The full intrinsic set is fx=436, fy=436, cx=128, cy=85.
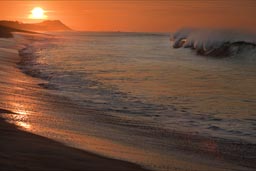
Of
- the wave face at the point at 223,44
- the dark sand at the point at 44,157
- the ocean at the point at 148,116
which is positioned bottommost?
the dark sand at the point at 44,157

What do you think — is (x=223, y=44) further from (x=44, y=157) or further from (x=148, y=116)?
(x=44, y=157)

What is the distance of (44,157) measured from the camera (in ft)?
17.5

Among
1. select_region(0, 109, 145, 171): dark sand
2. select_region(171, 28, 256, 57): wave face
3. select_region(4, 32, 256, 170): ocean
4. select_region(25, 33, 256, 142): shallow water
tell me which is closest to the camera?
select_region(0, 109, 145, 171): dark sand

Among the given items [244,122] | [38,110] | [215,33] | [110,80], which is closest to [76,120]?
[38,110]

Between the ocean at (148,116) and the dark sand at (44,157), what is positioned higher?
the ocean at (148,116)

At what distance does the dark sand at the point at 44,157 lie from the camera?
4.94 m

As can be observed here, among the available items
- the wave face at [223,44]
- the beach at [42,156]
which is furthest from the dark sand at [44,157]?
the wave face at [223,44]

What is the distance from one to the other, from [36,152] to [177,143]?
3.00m

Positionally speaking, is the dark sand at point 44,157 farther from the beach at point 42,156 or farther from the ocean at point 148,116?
the ocean at point 148,116

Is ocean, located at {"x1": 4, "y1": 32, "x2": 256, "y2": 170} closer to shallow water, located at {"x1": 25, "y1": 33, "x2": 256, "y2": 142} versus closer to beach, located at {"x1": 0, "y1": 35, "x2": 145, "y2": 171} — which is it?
shallow water, located at {"x1": 25, "y1": 33, "x2": 256, "y2": 142}

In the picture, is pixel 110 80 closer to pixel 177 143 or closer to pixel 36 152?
pixel 177 143

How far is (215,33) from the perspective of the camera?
51375 mm

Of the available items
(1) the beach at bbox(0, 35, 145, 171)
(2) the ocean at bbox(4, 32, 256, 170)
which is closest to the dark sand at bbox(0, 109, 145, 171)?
(1) the beach at bbox(0, 35, 145, 171)

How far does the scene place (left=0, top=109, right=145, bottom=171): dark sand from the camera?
4.94m
